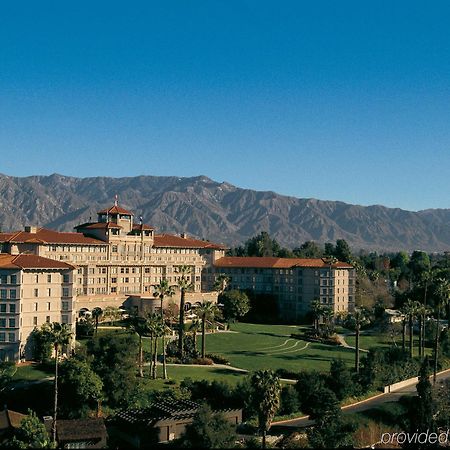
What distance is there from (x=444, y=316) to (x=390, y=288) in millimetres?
45893

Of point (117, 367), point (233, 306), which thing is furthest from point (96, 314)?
point (233, 306)

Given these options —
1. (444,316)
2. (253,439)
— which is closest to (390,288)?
(444,316)

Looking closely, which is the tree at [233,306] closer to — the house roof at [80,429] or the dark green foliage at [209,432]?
the house roof at [80,429]

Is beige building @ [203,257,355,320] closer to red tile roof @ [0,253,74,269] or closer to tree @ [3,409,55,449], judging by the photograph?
red tile roof @ [0,253,74,269]

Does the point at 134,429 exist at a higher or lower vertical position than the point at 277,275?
lower

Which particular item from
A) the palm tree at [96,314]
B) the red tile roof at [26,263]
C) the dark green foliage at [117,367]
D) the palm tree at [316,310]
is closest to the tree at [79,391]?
the dark green foliage at [117,367]

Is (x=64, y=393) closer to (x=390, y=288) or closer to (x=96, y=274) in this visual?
(x=96, y=274)

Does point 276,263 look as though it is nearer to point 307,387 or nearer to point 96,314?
point 96,314

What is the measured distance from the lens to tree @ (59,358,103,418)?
229 feet

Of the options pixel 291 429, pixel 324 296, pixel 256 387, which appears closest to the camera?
pixel 256 387

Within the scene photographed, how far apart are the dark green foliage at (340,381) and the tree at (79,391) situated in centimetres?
2590

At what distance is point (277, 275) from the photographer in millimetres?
142500

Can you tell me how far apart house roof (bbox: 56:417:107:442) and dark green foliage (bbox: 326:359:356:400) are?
1100 inches

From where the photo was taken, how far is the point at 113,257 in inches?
5133
